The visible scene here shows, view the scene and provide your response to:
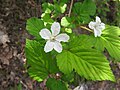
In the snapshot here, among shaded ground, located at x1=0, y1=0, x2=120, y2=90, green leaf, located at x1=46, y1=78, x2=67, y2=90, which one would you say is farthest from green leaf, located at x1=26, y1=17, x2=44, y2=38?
shaded ground, located at x1=0, y1=0, x2=120, y2=90

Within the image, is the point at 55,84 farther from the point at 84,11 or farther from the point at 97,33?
the point at 84,11

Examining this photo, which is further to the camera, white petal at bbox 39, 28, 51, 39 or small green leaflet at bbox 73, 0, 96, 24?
small green leaflet at bbox 73, 0, 96, 24

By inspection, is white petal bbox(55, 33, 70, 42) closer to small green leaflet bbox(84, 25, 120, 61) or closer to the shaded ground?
small green leaflet bbox(84, 25, 120, 61)

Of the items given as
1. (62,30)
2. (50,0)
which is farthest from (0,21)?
(62,30)

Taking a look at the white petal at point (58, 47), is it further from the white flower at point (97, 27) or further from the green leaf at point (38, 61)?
the white flower at point (97, 27)

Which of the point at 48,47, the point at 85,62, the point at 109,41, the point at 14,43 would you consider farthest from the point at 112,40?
the point at 14,43

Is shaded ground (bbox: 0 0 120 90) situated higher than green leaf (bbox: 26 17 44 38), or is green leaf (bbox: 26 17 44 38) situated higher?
green leaf (bbox: 26 17 44 38)
